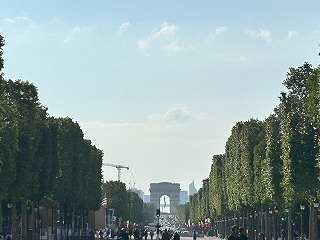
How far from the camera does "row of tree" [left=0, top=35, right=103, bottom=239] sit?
262ft

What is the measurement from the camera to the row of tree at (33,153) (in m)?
80.0

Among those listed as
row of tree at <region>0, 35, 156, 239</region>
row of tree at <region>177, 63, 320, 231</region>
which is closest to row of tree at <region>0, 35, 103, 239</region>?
row of tree at <region>0, 35, 156, 239</region>

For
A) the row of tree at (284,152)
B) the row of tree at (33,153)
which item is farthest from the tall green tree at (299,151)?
the row of tree at (33,153)

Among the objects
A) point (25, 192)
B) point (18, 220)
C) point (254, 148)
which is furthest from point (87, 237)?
point (25, 192)

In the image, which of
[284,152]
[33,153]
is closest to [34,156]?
[33,153]

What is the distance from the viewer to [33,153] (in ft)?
300

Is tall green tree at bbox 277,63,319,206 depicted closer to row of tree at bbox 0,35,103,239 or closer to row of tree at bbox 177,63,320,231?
row of tree at bbox 177,63,320,231

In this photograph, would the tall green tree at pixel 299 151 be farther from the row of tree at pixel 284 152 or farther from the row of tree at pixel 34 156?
the row of tree at pixel 34 156

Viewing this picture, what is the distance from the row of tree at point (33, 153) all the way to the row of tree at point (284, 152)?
23237mm

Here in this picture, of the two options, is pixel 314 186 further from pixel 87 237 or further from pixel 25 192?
pixel 87 237

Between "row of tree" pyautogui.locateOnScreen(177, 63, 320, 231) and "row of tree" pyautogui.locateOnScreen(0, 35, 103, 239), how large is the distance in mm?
23237

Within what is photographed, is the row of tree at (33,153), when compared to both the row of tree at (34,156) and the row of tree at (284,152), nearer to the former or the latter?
the row of tree at (34,156)

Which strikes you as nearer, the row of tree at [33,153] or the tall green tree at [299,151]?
the row of tree at [33,153]

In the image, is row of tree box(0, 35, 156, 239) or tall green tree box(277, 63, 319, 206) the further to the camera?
tall green tree box(277, 63, 319, 206)
